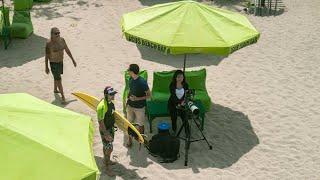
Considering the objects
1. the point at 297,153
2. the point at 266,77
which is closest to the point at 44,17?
the point at 266,77

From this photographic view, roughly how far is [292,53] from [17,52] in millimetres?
8555

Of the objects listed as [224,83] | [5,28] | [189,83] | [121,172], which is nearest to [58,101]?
[189,83]

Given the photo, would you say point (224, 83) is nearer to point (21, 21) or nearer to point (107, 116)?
point (107, 116)

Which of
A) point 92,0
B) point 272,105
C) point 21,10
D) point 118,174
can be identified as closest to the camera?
point 118,174

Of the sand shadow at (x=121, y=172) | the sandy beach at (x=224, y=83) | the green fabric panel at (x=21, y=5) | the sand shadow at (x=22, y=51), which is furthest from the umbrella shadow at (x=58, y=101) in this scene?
the green fabric panel at (x=21, y=5)

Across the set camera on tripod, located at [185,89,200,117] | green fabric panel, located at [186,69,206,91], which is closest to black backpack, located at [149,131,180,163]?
camera on tripod, located at [185,89,200,117]

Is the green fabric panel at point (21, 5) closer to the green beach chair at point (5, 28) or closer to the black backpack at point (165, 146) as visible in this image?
the green beach chair at point (5, 28)

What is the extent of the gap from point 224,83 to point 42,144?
26.2 feet

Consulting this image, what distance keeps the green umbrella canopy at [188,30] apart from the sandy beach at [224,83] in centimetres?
208

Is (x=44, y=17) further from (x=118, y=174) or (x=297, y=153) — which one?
(x=297, y=153)

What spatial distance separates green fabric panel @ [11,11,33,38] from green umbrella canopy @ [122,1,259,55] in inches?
230

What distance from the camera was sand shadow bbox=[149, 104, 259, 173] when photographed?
9.15 meters

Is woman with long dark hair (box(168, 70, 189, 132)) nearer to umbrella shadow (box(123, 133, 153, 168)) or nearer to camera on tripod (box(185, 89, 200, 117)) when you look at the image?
camera on tripod (box(185, 89, 200, 117))

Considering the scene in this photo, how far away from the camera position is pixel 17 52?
14141mm
